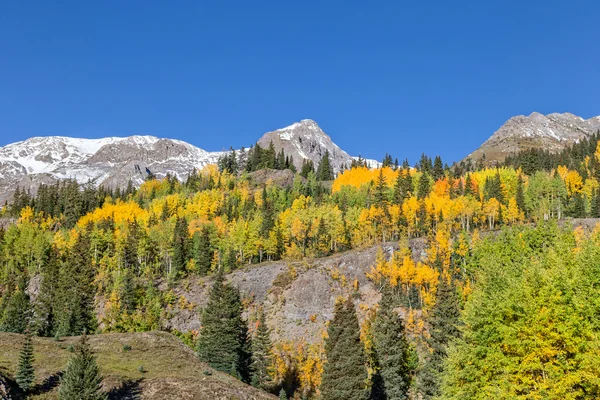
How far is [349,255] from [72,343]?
76.0m

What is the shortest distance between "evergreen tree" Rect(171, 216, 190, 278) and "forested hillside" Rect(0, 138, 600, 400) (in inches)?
22.8

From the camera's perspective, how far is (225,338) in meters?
61.8

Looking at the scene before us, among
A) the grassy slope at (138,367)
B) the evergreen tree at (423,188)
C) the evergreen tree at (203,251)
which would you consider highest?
the evergreen tree at (423,188)

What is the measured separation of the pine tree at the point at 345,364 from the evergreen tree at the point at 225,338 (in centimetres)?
1371

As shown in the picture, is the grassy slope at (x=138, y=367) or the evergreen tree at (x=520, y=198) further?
the evergreen tree at (x=520, y=198)

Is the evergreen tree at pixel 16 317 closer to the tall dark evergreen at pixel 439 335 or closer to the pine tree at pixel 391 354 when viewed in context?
the pine tree at pixel 391 354

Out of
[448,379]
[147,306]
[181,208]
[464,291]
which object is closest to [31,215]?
[181,208]

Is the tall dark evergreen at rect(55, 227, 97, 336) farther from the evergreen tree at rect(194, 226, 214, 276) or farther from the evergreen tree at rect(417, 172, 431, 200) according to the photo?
the evergreen tree at rect(417, 172, 431, 200)

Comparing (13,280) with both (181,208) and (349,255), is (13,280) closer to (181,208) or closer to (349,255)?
(181,208)

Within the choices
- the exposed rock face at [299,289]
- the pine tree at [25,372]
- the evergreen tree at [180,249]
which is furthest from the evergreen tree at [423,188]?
the pine tree at [25,372]

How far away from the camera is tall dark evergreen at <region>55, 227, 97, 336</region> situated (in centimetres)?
7962

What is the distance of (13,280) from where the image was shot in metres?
111

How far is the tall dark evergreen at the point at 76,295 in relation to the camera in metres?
79.6

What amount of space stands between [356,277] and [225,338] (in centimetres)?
5381
